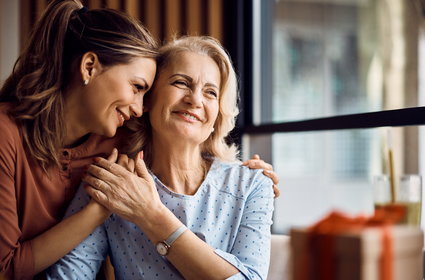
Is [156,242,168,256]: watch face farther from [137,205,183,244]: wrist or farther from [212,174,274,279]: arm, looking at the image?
[212,174,274,279]: arm

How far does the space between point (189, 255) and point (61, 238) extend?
1.24ft

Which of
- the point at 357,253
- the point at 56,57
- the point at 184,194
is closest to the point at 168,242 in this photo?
the point at 184,194

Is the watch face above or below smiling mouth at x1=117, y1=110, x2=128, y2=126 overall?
below

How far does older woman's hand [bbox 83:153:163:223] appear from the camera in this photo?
64.5 inches

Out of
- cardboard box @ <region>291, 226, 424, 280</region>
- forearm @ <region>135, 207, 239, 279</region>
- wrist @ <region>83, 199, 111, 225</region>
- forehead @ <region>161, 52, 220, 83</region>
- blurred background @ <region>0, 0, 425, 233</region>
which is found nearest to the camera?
cardboard box @ <region>291, 226, 424, 280</region>

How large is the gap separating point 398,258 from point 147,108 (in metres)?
1.31

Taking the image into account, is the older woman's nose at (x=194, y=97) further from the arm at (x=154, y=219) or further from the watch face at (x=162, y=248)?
the watch face at (x=162, y=248)

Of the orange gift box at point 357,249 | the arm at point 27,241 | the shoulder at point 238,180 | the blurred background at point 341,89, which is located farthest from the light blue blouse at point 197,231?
the blurred background at point 341,89

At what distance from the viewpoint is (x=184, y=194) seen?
6.12ft

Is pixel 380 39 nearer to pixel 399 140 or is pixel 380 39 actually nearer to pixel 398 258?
pixel 399 140

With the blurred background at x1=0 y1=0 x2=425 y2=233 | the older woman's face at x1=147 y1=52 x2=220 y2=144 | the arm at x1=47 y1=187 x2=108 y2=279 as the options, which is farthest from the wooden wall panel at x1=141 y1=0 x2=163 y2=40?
the blurred background at x1=0 y1=0 x2=425 y2=233

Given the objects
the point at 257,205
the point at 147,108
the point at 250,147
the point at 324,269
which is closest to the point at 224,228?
the point at 257,205

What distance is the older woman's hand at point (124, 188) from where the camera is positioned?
164 cm

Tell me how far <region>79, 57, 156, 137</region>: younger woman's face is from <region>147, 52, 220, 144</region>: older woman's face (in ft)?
0.26
